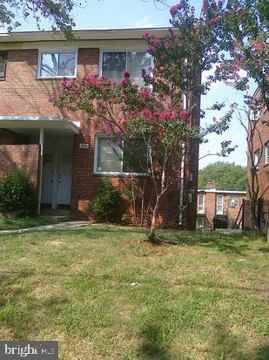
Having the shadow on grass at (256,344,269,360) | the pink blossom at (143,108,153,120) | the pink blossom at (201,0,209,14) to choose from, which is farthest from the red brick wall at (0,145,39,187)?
the shadow on grass at (256,344,269,360)

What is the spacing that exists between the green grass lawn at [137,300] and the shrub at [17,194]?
4687mm

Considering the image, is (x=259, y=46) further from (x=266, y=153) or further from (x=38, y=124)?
(x=266, y=153)

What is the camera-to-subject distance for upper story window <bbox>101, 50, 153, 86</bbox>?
Answer: 45.6 ft

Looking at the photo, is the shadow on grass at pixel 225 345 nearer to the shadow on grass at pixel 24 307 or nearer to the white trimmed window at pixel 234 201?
the shadow on grass at pixel 24 307

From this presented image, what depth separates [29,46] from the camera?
14.7 meters

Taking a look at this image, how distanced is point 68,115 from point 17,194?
3329 millimetres

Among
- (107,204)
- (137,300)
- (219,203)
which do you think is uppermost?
(219,203)

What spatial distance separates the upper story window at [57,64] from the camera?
14.5m

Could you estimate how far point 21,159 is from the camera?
13305 millimetres

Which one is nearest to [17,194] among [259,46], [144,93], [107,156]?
[107,156]

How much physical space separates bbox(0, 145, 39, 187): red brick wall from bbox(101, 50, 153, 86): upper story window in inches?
142

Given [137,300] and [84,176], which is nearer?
[137,300]

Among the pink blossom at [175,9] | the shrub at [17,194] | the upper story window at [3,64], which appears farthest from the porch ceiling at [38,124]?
the pink blossom at [175,9]

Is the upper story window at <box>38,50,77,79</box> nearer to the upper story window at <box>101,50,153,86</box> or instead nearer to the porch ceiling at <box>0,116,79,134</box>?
the upper story window at <box>101,50,153,86</box>
